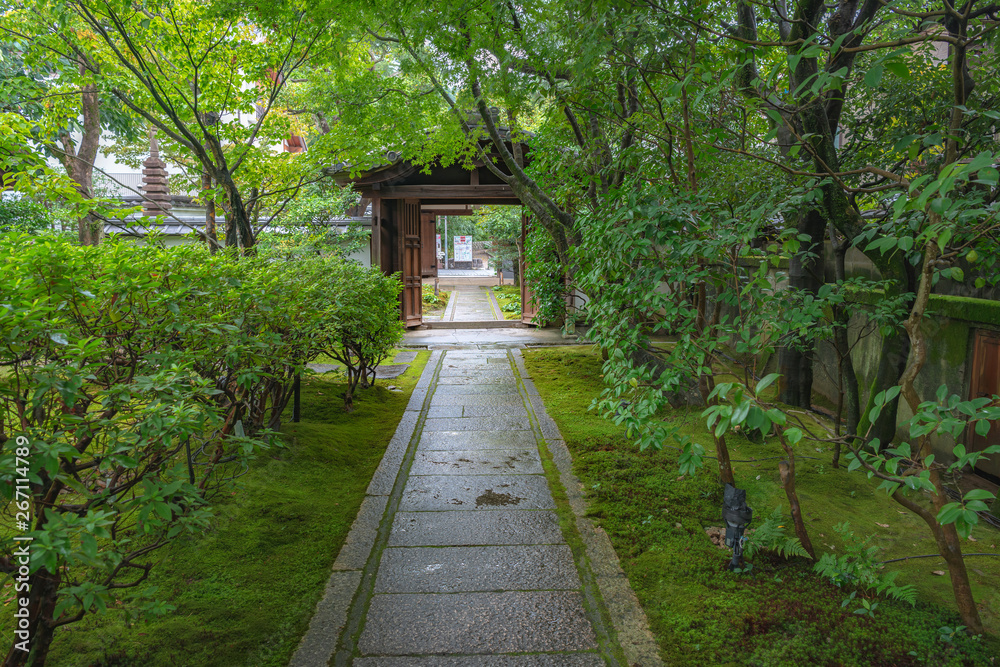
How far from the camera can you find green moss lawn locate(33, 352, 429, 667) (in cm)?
308

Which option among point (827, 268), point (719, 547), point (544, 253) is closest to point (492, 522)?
point (719, 547)

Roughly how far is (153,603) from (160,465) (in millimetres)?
586

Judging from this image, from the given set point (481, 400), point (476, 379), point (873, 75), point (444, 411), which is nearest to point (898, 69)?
point (873, 75)

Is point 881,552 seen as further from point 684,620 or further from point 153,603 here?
point 153,603

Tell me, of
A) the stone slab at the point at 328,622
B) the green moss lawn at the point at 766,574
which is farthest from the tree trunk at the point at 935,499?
the stone slab at the point at 328,622

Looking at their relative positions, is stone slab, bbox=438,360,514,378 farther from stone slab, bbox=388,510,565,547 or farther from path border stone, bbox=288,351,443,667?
stone slab, bbox=388,510,565,547

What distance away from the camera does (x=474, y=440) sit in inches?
265

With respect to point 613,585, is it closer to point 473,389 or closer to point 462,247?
point 473,389

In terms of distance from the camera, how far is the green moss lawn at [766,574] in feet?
10.4

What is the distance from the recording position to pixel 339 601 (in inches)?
141

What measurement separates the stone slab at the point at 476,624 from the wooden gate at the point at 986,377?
13.6 feet

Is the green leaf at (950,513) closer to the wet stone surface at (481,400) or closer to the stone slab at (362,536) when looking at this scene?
the stone slab at (362,536)

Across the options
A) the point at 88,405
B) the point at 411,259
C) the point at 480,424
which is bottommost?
the point at 480,424

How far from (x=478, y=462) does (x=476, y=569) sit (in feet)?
6.81
